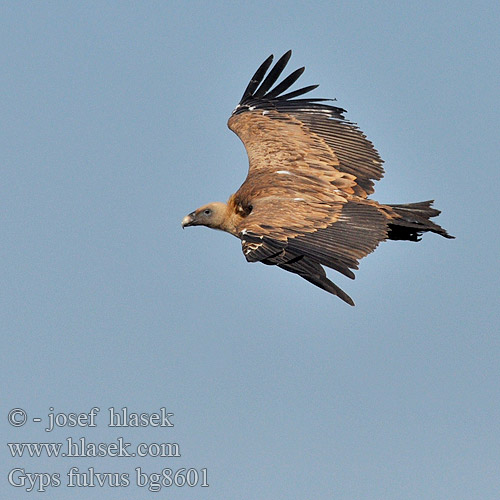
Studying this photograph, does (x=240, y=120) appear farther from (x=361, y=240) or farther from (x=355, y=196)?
(x=361, y=240)

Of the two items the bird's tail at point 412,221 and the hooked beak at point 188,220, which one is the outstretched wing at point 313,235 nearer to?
the bird's tail at point 412,221

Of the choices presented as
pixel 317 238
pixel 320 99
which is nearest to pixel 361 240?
pixel 317 238

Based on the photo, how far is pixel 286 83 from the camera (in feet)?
61.8

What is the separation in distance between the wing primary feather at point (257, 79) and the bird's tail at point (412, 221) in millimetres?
4490

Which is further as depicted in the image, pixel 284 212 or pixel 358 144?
pixel 358 144

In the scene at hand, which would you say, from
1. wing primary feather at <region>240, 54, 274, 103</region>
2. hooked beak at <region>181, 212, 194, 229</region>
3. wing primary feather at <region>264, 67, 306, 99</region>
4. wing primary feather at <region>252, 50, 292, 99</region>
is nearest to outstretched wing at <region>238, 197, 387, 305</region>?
hooked beak at <region>181, 212, 194, 229</region>

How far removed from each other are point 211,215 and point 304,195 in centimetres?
188

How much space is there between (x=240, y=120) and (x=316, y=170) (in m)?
2.46

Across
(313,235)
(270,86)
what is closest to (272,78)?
(270,86)

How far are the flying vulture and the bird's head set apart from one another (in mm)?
15

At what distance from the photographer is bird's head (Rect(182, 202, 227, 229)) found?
16.8m

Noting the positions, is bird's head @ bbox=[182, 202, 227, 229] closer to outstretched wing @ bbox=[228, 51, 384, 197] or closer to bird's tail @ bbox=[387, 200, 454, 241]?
outstretched wing @ bbox=[228, 51, 384, 197]

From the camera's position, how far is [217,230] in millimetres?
17141

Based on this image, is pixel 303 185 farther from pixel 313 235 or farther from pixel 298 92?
pixel 298 92
